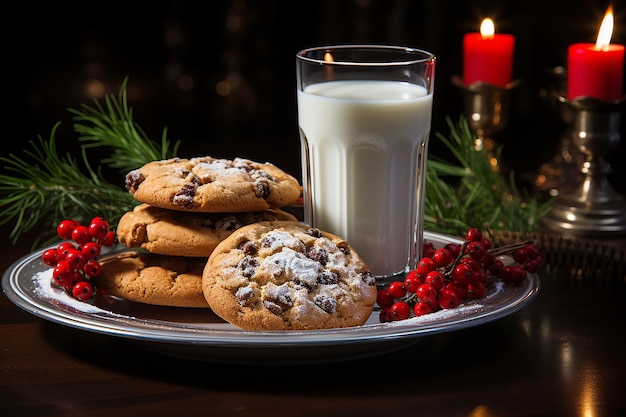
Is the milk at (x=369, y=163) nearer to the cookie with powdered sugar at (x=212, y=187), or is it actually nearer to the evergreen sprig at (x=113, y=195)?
the cookie with powdered sugar at (x=212, y=187)

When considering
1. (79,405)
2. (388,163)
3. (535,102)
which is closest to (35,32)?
(535,102)

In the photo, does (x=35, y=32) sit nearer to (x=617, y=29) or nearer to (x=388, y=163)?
(x=617, y=29)

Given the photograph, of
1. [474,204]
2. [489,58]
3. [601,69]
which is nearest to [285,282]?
[474,204]

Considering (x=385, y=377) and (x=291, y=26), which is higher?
(x=291, y=26)

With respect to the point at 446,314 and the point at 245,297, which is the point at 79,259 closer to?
the point at 245,297

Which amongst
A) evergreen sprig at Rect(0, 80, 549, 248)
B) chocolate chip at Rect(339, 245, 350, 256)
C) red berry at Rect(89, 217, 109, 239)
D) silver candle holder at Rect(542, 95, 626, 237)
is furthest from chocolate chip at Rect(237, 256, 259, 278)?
silver candle holder at Rect(542, 95, 626, 237)

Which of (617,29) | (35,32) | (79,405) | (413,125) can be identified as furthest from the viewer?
(35,32)

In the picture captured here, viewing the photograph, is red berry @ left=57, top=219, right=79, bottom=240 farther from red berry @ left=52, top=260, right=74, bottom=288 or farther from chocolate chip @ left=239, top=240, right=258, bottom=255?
chocolate chip @ left=239, top=240, right=258, bottom=255
